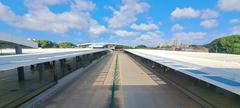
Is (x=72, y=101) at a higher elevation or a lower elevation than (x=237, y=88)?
lower

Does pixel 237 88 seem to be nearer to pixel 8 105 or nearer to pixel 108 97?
pixel 108 97

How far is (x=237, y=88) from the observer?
6797 millimetres

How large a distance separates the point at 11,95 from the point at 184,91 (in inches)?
359

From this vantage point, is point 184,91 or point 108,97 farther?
point 184,91

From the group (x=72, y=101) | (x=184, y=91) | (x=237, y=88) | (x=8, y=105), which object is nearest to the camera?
(x=237, y=88)

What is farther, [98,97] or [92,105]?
[98,97]

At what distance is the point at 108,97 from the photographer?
13.4 meters

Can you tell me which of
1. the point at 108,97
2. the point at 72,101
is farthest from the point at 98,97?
the point at 72,101

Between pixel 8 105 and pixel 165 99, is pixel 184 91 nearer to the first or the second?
pixel 165 99

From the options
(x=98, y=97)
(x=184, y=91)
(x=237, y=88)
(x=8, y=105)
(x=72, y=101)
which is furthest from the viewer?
(x=184, y=91)

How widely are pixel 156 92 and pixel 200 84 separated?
2631 mm

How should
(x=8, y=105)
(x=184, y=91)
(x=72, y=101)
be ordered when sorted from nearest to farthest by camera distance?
(x=8, y=105) → (x=72, y=101) → (x=184, y=91)

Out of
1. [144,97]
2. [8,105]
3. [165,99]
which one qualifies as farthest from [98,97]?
[8,105]

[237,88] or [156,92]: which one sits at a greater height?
[237,88]
